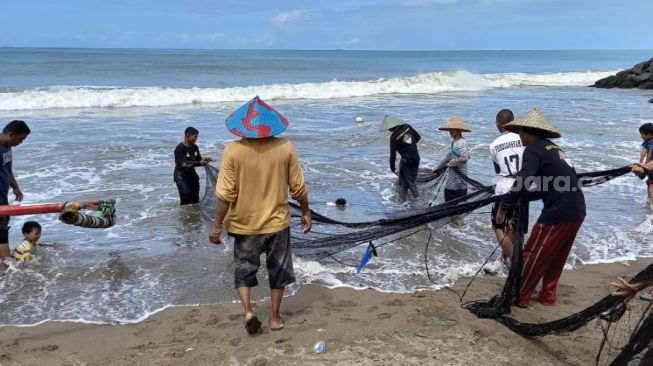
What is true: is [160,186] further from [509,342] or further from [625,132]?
[625,132]

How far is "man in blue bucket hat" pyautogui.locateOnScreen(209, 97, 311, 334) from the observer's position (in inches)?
152

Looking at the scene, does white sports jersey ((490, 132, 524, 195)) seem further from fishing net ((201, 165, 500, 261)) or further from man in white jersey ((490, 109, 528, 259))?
fishing net ((201, 165, 500, 261))

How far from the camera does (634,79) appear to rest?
3444 centimetres

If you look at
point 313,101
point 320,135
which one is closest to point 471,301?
point 320,135

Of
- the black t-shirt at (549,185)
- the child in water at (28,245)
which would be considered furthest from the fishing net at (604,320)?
the child in water at (28,245)

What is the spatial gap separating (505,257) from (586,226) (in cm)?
264

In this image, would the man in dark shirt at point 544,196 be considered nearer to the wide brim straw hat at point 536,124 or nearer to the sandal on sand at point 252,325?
the wide brim straw hat at point 536,124

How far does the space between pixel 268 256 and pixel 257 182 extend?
63 cm

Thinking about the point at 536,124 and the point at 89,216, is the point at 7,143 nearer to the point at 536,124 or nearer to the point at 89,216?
the point at 89,216

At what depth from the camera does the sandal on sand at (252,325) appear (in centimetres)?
409

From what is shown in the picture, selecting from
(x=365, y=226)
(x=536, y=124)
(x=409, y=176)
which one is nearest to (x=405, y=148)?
(x=409, y=176)

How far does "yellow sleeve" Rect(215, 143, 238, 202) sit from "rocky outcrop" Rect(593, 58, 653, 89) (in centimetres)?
3605

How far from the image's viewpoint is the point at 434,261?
6066mm

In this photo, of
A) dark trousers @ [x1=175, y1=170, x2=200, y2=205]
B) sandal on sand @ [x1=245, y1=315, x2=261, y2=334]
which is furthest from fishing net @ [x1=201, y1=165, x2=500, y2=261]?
dark trousers @ [x1=175, y1=170, x2=200, y2=205]
